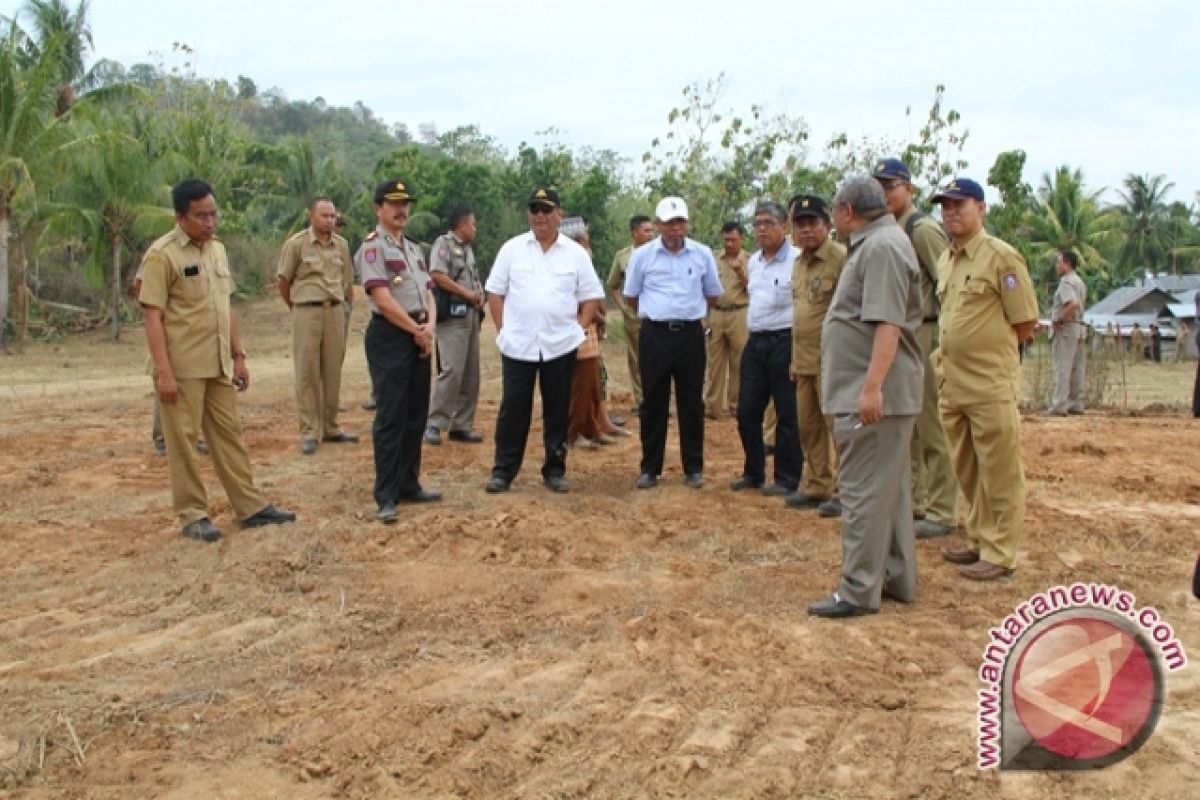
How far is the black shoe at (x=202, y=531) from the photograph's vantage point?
578cm

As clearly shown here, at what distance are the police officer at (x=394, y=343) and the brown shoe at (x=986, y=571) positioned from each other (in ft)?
9.60

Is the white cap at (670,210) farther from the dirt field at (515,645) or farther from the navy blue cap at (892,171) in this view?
the dirt field at (515,645)

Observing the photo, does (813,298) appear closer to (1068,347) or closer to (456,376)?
(456,376)

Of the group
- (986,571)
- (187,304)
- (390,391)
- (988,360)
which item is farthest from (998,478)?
(187,304)

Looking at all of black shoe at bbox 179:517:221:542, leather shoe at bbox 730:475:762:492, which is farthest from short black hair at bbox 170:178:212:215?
leather shoe at bbox 730:475:762:492

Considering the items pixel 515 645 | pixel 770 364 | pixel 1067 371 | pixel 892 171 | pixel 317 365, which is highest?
pixel 892 171

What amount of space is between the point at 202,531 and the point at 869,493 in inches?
134

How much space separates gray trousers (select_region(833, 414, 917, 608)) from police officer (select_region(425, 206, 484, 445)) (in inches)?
177

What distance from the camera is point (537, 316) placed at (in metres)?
6.54

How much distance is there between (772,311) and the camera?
679 cm

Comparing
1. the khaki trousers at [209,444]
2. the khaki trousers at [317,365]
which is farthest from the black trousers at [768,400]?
the khaki trousers at [317,365]

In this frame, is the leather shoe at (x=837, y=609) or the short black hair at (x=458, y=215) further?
the short black hair at (x=458, y=215)

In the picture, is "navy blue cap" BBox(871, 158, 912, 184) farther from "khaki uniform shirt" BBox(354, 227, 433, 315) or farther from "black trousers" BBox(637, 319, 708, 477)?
"khaki uniform shirt" BBox(354, 227, 433, 315)

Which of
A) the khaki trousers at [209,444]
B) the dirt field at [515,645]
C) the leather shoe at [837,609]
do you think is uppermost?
the khaki trousers at [209,444]
